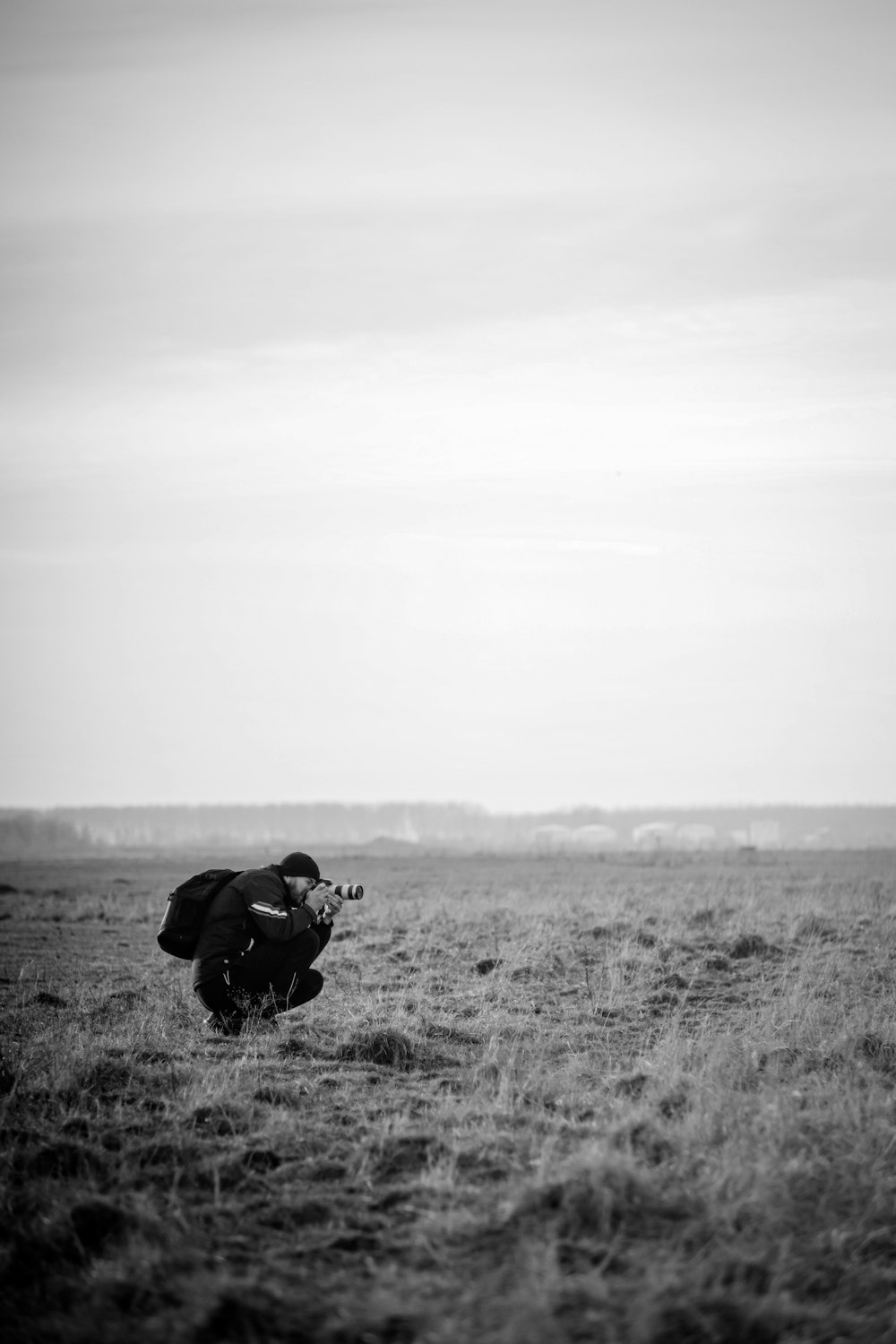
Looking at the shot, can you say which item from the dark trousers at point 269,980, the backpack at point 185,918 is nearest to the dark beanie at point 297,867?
the dark trousers at point 269,980

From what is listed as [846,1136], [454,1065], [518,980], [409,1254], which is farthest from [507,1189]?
[518,980]

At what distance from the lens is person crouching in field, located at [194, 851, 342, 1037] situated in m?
10.1

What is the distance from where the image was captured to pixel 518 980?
543 inches

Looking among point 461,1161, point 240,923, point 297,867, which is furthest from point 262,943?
point 461,1161

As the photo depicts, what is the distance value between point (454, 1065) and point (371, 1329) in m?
4.97

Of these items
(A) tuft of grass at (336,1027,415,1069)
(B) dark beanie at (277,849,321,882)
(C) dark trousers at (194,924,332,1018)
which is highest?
(B) dark beanie at (277,849,321,882)

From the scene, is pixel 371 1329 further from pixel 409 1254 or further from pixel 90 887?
pixel 90 887

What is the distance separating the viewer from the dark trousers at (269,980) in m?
10.2

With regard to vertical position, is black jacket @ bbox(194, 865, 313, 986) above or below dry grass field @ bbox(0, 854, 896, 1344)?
above

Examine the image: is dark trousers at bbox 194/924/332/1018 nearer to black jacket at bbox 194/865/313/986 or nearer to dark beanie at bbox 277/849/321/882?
black jacket at bbox 194/865/313/986

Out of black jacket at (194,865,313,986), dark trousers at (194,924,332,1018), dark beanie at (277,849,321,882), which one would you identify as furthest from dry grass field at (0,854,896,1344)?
dark beanie at (277,849,321,882)

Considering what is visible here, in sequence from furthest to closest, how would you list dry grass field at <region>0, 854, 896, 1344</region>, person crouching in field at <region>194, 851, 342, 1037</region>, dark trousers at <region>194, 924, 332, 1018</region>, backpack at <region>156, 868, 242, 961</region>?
1. dark trousers at <region>194, 924, 332, 1018</region>
2. person crouching in field at <region>194, 851, 342, 1037</region>
3. backpack at <region>156, 868, 242, 961</region>
4. dry grass field at <region>0, 854, 896, 1344</region>

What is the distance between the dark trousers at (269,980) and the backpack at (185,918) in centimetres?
40

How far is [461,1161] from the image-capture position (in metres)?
6.70
